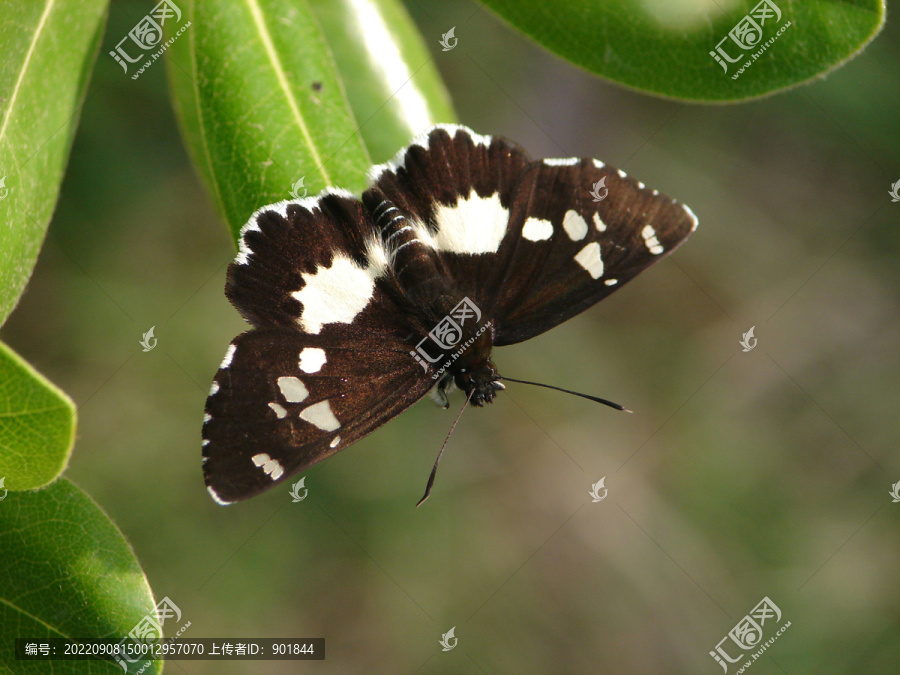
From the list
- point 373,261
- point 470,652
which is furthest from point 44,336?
point 470,652

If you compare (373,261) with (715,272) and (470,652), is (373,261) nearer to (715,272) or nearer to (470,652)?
(470,652)

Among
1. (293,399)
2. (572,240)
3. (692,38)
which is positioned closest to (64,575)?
(293,399)

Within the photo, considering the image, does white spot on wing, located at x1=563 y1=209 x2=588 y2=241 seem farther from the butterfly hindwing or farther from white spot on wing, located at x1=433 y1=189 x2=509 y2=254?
the butterfly hindwing

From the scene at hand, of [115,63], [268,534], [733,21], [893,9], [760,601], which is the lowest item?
[760,601]

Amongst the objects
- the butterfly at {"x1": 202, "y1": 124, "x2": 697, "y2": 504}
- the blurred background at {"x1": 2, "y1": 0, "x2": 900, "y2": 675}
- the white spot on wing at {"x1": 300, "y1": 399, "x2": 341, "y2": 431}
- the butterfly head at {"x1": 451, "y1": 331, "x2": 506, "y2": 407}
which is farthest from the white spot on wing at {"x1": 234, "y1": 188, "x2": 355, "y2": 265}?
the blurred background at {"x1": 2, "y1": 0, "x2": 900, "y2": 675}

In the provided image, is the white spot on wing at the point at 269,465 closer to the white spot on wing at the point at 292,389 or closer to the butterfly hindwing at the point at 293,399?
the butterfly hindwing at the point at 293,399

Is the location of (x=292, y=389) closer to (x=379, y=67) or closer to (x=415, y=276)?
(x=415, y=276)
